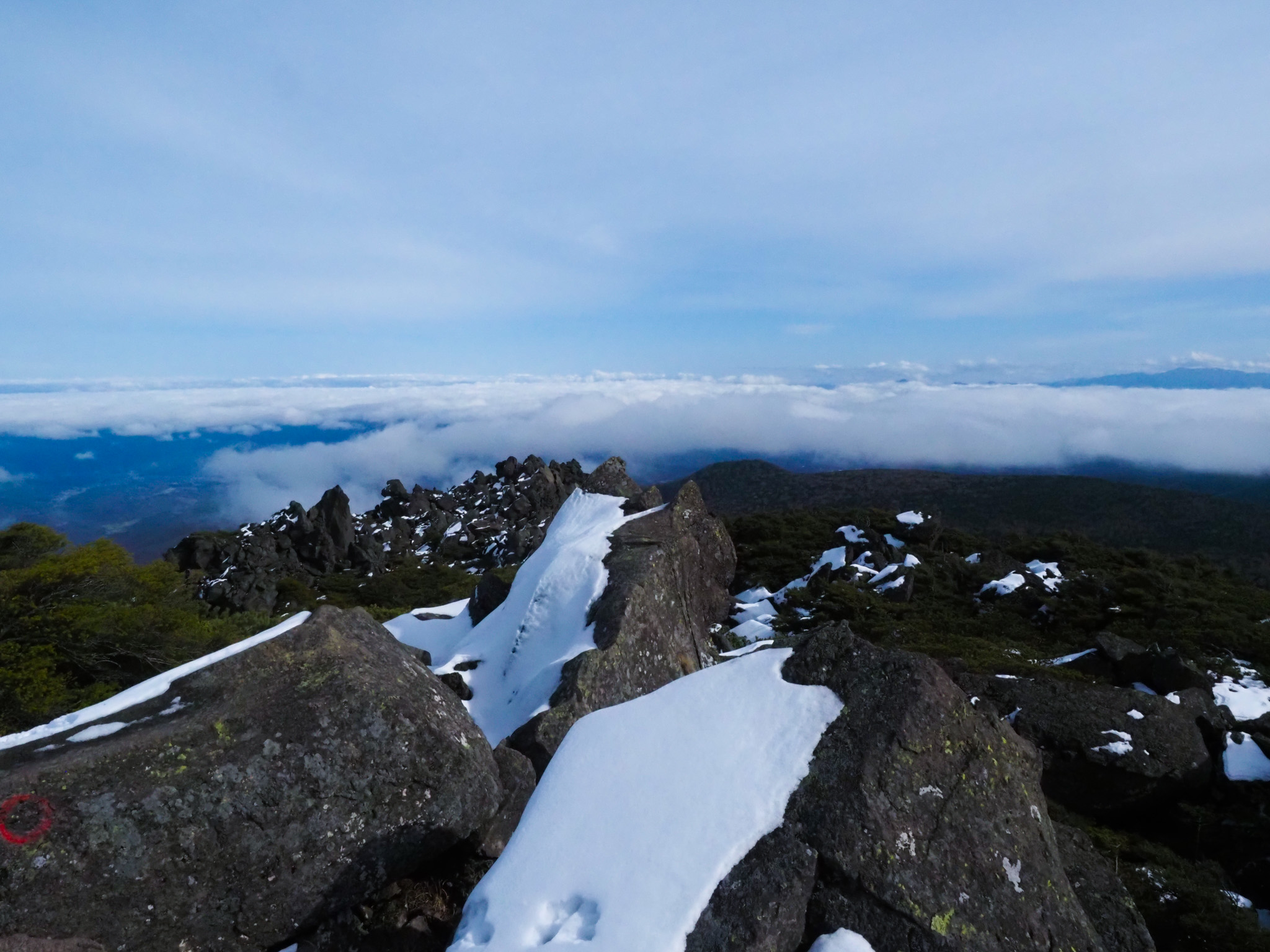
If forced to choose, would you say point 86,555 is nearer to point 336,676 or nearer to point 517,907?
point 336,676

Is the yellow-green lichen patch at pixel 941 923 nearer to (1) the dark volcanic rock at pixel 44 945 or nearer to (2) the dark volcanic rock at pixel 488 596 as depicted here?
(1) the dark volcanic rock at pixel 44 945

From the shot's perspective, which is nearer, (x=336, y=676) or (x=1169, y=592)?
(x=336, y=676)

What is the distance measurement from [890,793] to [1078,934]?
211cm

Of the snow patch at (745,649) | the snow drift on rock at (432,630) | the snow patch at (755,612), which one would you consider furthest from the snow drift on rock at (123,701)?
the snow patch at (755,612)

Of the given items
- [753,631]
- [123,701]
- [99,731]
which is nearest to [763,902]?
[99,731]

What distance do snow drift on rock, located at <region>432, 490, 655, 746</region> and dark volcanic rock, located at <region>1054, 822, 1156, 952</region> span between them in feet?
25.5

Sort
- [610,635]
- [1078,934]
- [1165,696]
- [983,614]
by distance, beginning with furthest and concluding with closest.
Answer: [983,614] < [1165,696] < [610,635] < [1078,934]

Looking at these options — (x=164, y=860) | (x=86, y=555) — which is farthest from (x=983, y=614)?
(x=86, y=555)

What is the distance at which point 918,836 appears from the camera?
5691mm

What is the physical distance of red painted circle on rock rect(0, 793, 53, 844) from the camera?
5816mm

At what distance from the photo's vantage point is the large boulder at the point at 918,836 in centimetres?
521

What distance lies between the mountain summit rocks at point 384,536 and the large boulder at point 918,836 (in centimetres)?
5093

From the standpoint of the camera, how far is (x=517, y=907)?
510 centimetres

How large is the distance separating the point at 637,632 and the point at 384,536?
7667 centimetres
